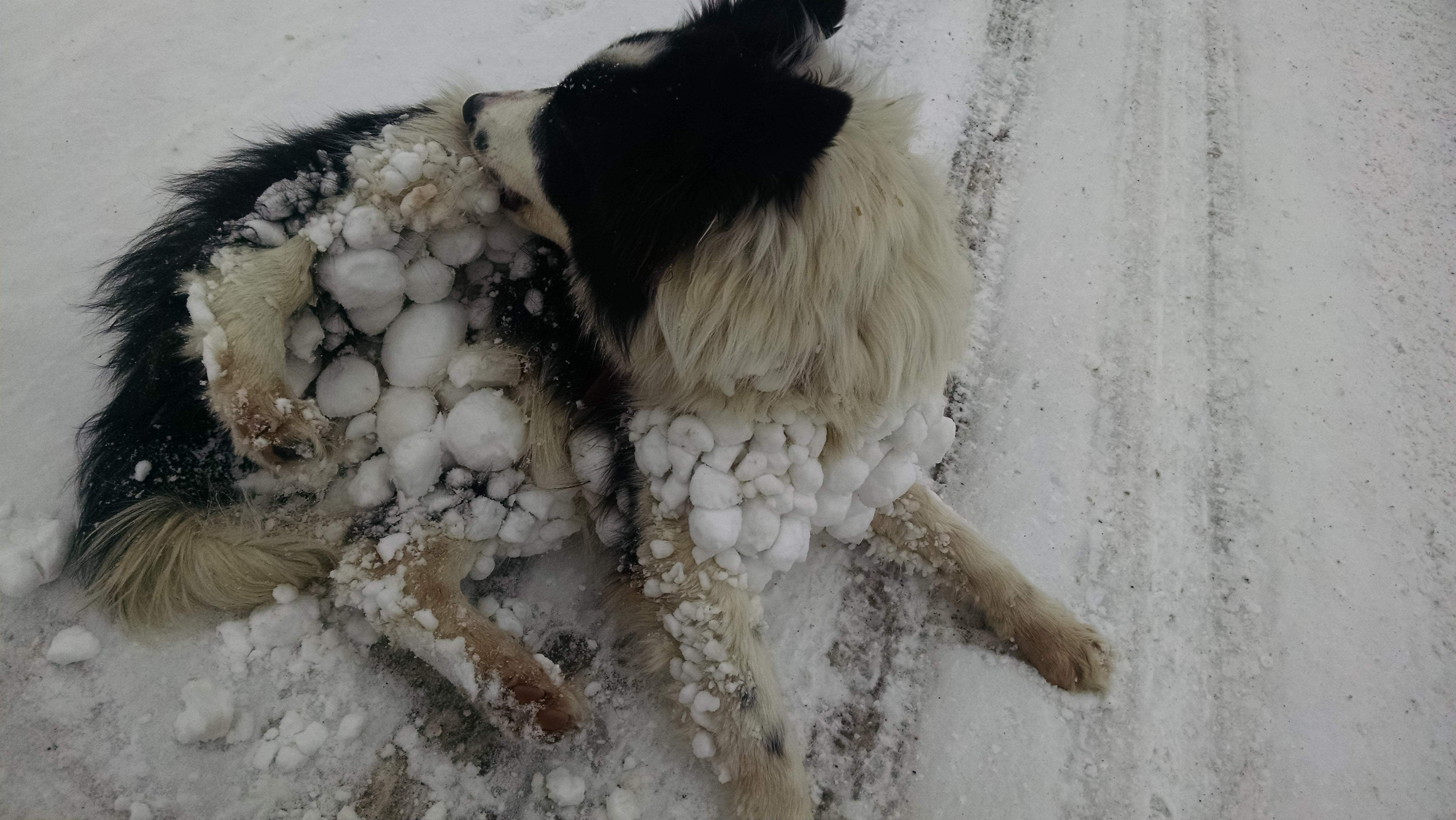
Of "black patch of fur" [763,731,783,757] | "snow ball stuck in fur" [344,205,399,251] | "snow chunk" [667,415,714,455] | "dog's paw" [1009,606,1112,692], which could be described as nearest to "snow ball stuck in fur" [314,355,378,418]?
"snow ball stuck in fur" [344,205,399,251]

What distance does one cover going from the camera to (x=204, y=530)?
5.43 ft

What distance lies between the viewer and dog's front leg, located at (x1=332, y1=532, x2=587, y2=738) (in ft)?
5.54

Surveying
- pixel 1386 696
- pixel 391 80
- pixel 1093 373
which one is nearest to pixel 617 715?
pixel 1093 373

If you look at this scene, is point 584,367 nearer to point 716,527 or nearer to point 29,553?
point 716,527

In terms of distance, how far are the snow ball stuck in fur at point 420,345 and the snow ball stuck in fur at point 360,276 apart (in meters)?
0.10

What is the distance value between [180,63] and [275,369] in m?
1.92

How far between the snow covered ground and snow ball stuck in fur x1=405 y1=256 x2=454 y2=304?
2.68 ft

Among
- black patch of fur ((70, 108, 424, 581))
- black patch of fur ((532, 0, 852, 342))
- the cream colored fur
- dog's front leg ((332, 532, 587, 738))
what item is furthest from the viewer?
dog's front leg ((332, 532, 587, 738))

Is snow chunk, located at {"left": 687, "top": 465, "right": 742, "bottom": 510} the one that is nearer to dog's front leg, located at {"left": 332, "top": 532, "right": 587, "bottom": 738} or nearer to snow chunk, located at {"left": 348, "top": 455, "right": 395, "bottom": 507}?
dog's front leg, located at {"left": 332, "top": 532, "right": 587, "bottom": 738}

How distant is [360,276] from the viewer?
5.32 feet

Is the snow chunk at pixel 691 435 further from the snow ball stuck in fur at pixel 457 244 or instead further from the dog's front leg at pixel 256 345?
the dog's front leg at pixel 256 345

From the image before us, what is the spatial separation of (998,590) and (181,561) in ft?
6.87

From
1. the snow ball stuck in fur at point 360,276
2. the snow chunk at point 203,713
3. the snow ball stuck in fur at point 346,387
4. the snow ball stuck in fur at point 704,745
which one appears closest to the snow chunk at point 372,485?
the snow ball stuck in fur at point 346,387

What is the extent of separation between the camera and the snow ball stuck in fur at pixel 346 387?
5.66 ft
